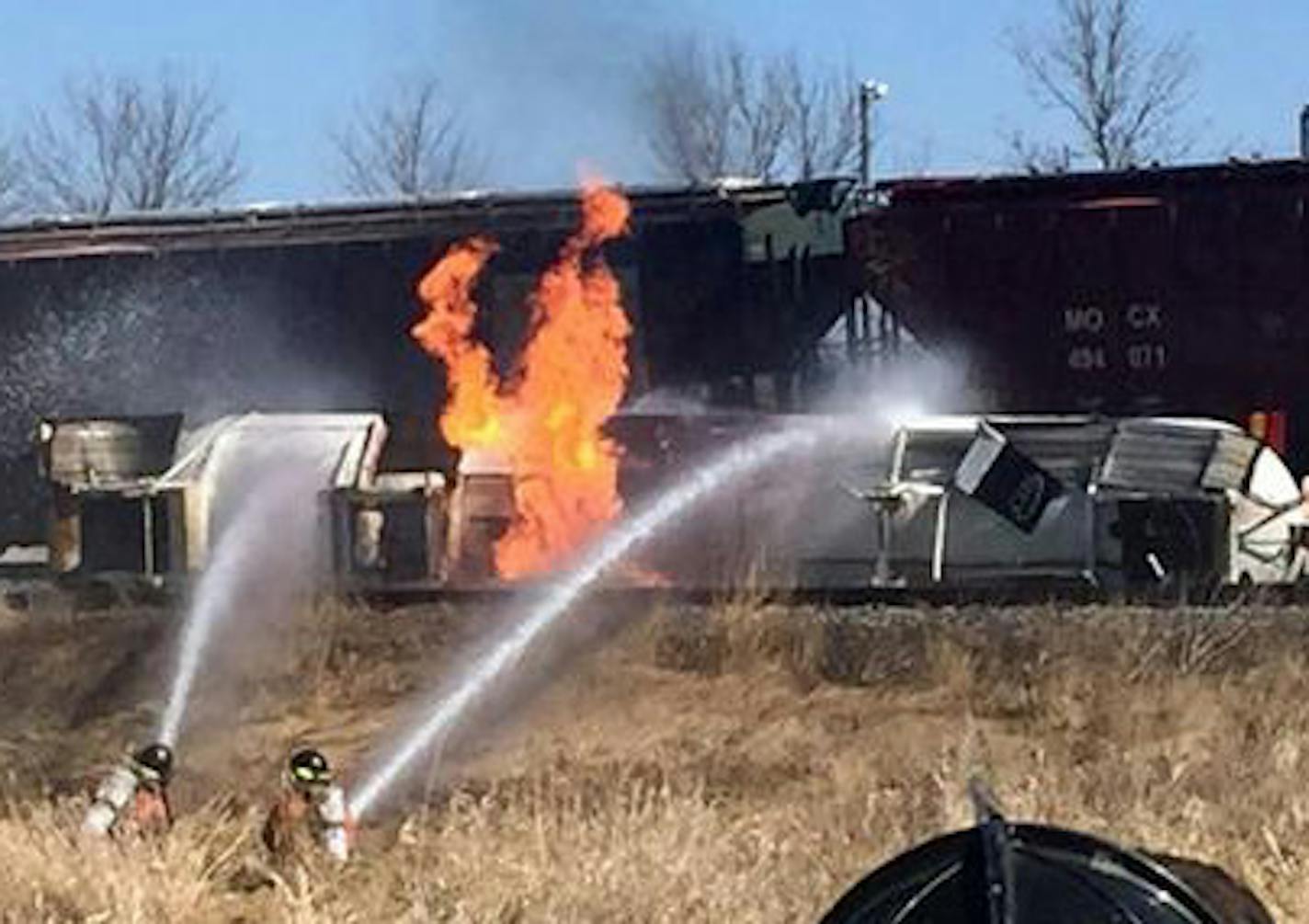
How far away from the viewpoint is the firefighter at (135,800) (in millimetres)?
8883

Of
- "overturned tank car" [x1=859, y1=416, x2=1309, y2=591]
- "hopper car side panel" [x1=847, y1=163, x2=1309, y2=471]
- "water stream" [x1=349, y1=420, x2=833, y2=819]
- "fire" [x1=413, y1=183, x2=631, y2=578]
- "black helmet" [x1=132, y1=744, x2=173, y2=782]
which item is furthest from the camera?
"hopper car side panel" [x1=847, y1=163, x2=1309, y2=471]

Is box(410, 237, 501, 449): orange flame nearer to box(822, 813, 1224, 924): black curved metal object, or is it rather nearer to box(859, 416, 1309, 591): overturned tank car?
box(859, 416, 1309, 591): overturned tank car

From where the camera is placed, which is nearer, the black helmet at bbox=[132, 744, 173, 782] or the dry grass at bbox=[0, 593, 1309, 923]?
the dry grass at bbox=[0, 593, 1309, 923]

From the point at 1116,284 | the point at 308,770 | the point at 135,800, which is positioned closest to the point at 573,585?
the point at 135,800

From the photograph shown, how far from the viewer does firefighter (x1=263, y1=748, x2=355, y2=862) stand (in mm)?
8492

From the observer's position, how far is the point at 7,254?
27844 millimetres

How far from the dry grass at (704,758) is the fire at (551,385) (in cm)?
313

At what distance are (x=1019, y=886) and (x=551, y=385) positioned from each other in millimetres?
17990

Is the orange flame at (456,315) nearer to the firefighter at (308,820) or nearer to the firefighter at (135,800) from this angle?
the firefighter at (135,800)

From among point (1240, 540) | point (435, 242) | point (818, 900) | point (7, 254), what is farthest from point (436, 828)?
point (7, 254)

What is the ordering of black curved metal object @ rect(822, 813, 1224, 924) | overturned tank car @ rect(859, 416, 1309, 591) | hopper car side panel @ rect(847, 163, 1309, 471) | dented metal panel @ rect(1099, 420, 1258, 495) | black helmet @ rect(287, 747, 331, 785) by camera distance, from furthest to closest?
1. hopper car side panel @ rect(847, 163, 1309, 471)
2. dented metal panel @ rect(1099, 420, 1258, 495)
3. overturned tank car @ rect(859, 416, 1309, 591)
4. black helmet @ rect(287, 747, 331, 785)
5. black curved metal object @ rect(822, 813, 1224, 924)

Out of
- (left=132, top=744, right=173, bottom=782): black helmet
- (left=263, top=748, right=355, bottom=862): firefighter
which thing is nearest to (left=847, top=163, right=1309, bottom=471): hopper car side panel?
(left=132, top=744, right=173, bottom=782): black helmet

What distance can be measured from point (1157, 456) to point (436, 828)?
8.93m

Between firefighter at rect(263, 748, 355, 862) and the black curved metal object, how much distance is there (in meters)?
4.77
